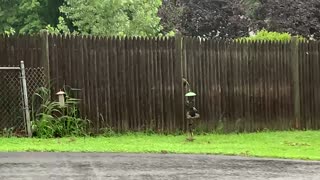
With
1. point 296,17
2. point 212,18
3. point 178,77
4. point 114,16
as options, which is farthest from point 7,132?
point 212,18

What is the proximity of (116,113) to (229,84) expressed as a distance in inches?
105

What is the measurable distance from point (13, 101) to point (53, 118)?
2.86 ft

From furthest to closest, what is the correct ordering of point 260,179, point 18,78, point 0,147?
point 18,78 → point 0,147 → point 260,179

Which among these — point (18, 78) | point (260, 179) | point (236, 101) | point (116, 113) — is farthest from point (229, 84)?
point (260, 179)

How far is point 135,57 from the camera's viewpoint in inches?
492

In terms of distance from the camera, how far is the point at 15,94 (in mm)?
11859

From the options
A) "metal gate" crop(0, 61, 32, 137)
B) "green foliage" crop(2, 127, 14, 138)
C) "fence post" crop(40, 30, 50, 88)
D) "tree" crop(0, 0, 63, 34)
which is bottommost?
"green foliage" crop(2, 127, 14, 138)

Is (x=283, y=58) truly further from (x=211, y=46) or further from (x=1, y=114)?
(x=1, y=114)

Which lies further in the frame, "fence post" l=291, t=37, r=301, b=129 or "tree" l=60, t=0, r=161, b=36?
"tree" l=60, t=0, r=161, b=36

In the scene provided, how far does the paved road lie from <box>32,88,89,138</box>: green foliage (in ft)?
7.64

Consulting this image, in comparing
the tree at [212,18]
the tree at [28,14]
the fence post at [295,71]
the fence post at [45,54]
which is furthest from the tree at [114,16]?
the tree at [212,18]

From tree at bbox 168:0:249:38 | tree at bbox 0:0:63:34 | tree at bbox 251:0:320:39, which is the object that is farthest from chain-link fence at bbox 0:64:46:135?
tree at bbox 168:0:249:38

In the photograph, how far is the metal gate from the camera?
1177cm

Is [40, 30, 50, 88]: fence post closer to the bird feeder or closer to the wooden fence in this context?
the wooden fence
